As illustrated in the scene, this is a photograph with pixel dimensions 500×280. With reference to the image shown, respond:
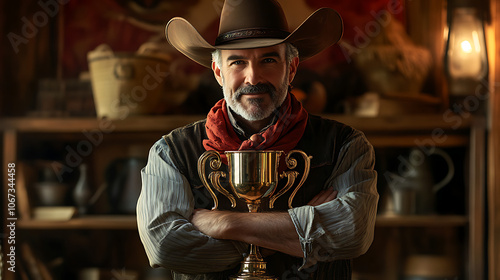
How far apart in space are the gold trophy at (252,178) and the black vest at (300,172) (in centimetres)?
13

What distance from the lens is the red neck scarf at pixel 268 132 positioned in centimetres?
156

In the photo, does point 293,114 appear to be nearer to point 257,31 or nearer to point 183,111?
point 257,31

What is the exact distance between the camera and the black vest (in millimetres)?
1604

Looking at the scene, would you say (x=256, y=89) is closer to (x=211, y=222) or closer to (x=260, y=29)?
(x=260, y=29)

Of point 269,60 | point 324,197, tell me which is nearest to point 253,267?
point 324,197

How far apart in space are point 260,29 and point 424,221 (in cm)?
125

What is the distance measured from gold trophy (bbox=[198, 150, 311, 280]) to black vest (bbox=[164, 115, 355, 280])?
13 cm

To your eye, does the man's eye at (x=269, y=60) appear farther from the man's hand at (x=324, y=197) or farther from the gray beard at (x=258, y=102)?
the man's hand at (x=324, y=197)

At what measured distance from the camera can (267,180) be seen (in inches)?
56.2

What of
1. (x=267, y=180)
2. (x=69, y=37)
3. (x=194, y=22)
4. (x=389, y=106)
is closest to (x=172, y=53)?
(x=194, y=22)

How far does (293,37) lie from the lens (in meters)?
1.57

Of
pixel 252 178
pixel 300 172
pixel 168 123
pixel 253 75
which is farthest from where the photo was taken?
pixel 168 123

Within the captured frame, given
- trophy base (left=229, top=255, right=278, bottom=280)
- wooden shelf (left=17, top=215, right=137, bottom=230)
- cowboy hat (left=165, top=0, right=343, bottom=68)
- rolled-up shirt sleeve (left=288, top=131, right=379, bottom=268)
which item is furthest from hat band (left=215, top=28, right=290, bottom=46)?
wooden shelf (left=17, top=215, right=137, bottom=230)

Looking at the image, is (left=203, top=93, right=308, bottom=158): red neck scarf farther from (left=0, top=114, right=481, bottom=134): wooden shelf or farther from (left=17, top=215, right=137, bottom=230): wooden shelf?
(left=17, top=215, right=137, bottom=230): wooden shelf
